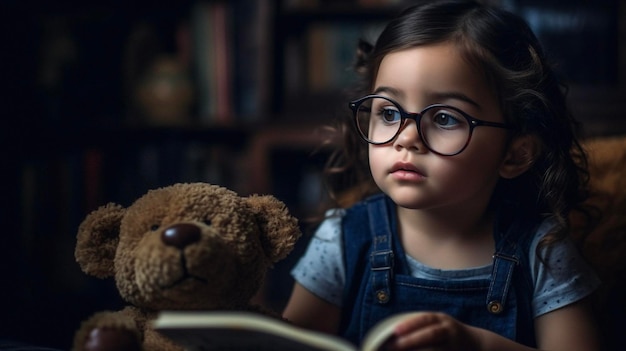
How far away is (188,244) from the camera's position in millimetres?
718

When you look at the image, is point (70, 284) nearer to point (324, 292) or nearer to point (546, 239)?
point (324, 292)

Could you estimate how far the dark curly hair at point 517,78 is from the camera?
1.02 m

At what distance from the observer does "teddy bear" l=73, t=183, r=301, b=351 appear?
718 mm

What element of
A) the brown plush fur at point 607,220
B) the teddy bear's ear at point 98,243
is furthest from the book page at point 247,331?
the brown plush fur at point 607,220

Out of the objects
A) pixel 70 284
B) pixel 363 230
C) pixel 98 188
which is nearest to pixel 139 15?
pixel 98 188

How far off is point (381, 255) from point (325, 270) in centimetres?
10

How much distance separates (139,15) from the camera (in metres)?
2.34

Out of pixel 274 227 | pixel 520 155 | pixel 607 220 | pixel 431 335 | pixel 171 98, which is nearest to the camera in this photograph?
pixel 431 335

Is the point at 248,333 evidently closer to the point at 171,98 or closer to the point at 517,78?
the point at 517,78

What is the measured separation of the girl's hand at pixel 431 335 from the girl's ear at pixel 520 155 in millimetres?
321

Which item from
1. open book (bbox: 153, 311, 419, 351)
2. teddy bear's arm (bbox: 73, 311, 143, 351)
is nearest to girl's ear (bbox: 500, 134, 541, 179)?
open book (bbox: 153, 311, 419, 351)

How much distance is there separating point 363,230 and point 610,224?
0.38 meters

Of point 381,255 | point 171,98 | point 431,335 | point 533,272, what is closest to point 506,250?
point 533,272

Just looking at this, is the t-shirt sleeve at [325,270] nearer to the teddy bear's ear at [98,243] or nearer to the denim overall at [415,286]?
the denim overall at [415,286]
